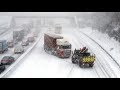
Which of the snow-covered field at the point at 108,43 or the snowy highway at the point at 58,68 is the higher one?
the snow-covered field at the point at 108,43

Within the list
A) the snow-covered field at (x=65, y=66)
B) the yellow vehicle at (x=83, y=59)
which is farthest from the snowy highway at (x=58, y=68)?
the yellow vehicle at (x=83, y=59)

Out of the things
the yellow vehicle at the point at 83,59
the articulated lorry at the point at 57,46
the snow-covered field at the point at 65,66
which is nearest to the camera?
the snow-covered field at the point at 65,66

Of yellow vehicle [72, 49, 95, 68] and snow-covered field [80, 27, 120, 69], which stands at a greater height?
snow-covered field [80, 27, 120, 69]

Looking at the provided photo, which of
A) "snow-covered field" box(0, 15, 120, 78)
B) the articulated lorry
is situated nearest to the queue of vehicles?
the articulated lorry

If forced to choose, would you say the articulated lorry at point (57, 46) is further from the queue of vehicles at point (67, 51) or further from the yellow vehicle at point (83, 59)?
the yellow vehicle at point (83, 59)

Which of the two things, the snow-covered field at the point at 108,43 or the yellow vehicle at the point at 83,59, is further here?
the snow-covered field at the point at 108,43

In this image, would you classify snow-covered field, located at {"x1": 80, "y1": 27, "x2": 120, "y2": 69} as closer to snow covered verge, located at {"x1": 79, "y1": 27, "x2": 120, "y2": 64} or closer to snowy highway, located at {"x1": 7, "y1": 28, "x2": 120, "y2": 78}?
snow covered verge, located at {"x1": 79, "y1": 27, "x2": 120, "y2": 64}
